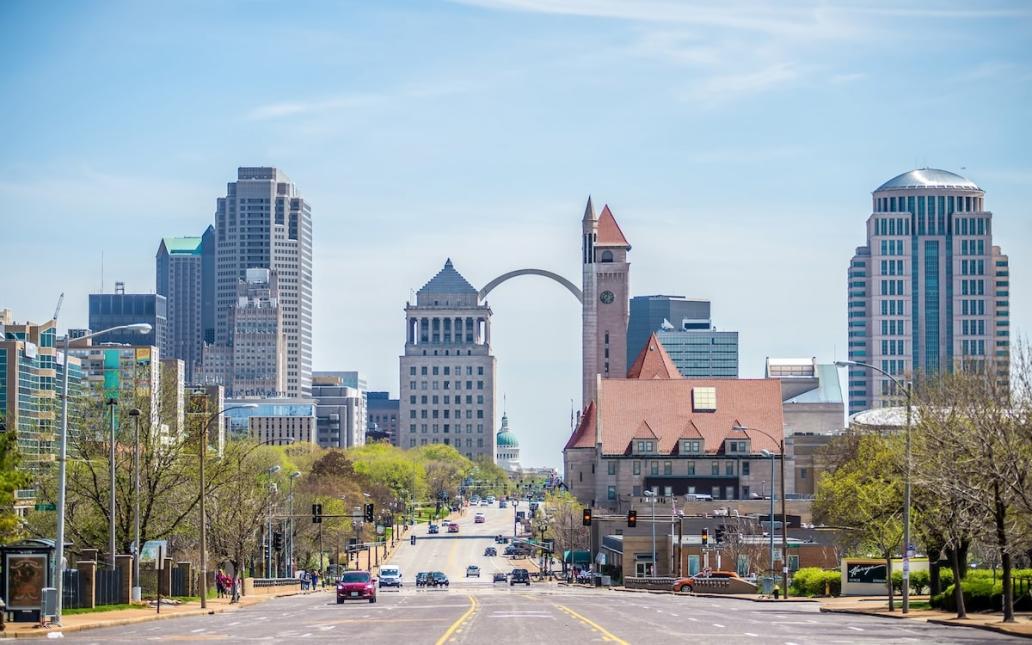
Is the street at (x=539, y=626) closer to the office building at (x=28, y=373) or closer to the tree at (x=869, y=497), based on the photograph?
the tree at (x=869, y=497)

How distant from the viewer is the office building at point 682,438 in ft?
520

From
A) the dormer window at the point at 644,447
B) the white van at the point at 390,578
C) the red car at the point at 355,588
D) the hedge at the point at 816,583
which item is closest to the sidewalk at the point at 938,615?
the hedge at the point at 816,583

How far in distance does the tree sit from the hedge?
8.89 ft

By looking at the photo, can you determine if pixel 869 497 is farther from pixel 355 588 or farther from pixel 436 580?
pixel 436 580

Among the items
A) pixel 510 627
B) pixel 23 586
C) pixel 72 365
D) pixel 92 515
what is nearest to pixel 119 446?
pixel 92 515

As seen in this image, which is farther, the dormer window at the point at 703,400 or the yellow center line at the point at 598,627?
the dormer window at the point at 703,400

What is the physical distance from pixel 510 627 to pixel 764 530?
3617 inches

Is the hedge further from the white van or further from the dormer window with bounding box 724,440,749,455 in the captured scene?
the dormer window with bounding box 724,440,749,455

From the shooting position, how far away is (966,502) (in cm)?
5591

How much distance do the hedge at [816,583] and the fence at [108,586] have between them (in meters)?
35.4

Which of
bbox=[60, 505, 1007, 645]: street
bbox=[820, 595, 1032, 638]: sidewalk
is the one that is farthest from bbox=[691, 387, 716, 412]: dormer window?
bbox=[60, 505, 1007, 645]: street

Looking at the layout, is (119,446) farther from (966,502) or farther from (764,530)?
(764,530)

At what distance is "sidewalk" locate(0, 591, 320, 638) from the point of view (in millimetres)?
47684

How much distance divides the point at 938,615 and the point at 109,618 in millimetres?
27700
